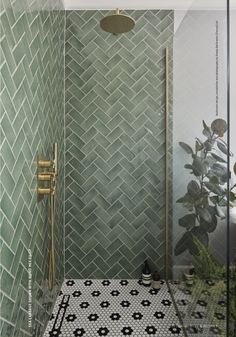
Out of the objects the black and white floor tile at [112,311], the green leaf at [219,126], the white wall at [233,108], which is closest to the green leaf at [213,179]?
the white wall at [233,108]

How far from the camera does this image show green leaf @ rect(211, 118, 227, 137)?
3.94 ft

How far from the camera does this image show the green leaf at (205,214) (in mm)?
1411

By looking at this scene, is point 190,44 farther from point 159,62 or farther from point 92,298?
point 92,298

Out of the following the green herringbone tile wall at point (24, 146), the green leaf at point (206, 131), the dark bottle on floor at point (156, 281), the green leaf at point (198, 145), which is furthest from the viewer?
the dark bottle on floor at point (156, 281)

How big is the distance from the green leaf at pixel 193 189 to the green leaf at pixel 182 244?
0.26m

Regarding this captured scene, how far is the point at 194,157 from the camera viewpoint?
1650 millimetres

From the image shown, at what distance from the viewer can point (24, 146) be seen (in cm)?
Answer: 129

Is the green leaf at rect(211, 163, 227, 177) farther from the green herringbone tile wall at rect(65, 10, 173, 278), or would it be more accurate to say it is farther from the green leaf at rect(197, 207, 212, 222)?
the green herringbone tile wall at rect(65, 10, 173, 278)

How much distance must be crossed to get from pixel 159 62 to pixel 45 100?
3.81 ft

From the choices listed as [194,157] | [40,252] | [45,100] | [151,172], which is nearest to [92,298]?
[40,252]

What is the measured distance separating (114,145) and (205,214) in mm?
1119

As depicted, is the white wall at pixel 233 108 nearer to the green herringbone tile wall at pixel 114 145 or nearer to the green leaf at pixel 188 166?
the green leaf at pixel 188 166

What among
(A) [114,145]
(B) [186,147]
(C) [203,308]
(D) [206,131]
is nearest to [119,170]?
(A) [114,145]

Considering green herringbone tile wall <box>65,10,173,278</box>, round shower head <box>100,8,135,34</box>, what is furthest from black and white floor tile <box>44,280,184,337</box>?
round shower head <box>100,8,135,34</box>
